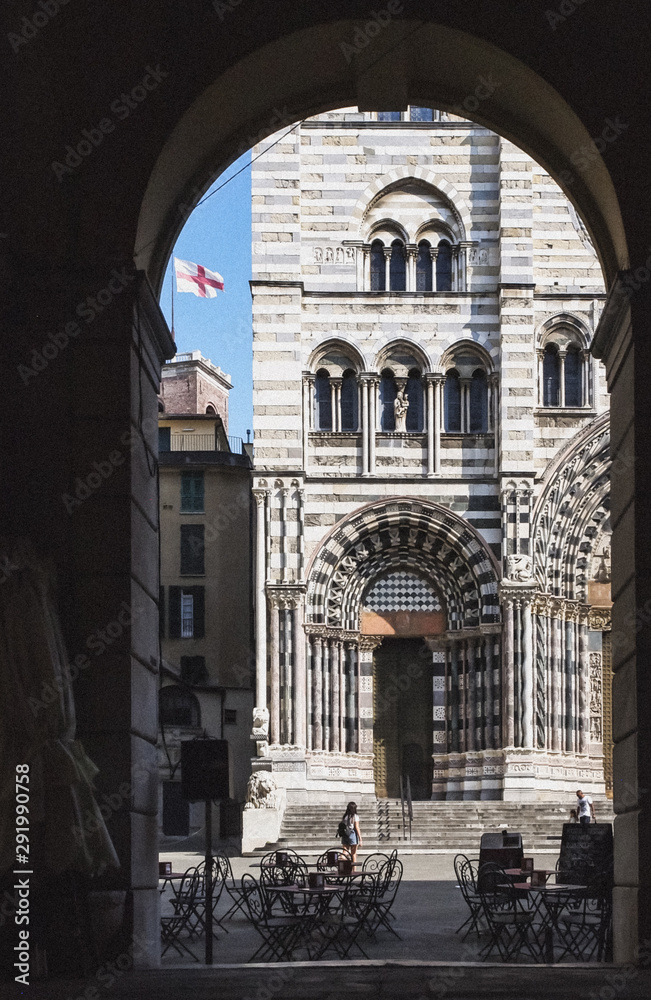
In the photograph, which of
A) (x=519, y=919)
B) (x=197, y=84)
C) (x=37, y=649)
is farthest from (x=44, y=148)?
(x=519, y=919)

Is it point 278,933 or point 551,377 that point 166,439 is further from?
point 278,933

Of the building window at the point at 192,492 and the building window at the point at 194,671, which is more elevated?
the building window at the point at 192,492

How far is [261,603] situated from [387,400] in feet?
16.2

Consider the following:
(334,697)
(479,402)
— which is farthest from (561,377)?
(334,697)

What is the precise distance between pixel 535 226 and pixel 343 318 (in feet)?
14.2

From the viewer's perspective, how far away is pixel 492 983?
8336 millimetres

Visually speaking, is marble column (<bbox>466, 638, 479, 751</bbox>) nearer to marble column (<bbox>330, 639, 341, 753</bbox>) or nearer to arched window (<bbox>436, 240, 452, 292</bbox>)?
marble column (<bbox>330, 639, 341, 753</bbox>)

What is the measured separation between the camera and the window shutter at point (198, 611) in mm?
34188

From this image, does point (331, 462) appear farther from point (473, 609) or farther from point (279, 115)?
point (279, 115)

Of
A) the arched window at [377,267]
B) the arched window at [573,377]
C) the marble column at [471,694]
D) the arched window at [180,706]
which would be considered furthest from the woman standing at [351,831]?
the arched window at [377,267]

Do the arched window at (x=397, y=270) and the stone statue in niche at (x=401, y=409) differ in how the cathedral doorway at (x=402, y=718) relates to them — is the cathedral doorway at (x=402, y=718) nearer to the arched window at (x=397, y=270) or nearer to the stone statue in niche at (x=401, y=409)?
the stone statue in niche at (x=401, y=409)

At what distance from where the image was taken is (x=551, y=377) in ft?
96.7

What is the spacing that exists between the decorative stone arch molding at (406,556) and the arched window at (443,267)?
15.0 ft

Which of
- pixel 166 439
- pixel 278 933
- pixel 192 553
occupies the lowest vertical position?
pixel 278 933
